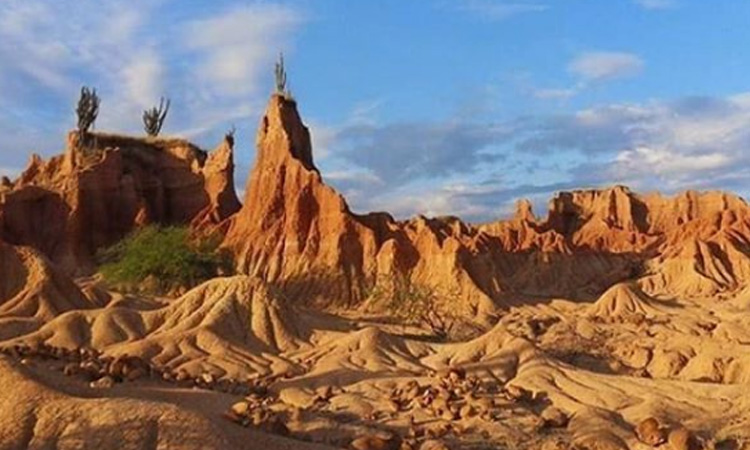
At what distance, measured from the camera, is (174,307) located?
33281 millimetres

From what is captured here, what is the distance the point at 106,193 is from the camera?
6438 centimetres

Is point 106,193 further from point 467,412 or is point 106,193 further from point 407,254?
point 467,412

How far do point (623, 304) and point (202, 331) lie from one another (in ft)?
105

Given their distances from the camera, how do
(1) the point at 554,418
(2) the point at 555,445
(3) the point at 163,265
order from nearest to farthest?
(2) the point at 555,445 < (1) the point at 554,418 < (3) the point at 163,265

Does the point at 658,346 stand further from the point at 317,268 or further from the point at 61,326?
the point at 317,268


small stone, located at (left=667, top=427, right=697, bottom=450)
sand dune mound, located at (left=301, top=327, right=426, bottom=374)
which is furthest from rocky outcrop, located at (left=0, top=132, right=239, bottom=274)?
small stone, located at (left=667, top=427, right=697, bottom=450)

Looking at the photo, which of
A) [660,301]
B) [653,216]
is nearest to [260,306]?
[660,301]

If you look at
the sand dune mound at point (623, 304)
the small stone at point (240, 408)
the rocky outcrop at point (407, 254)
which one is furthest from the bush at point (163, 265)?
the small stone at point (240, 408)

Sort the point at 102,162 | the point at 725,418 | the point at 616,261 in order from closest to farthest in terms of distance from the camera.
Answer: the point at 725,418 < the point at 102,162 < the point at 616,261

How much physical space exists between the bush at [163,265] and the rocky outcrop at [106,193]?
8362 millimetres

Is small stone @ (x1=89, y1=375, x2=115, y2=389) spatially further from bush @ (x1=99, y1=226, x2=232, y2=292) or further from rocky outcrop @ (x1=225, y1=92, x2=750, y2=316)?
rocky outcrop @ (x1=225, y1=92, x2=750, y2=316)

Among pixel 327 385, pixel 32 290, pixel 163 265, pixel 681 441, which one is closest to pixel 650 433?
pixel 681 441

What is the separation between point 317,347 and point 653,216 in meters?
73.2

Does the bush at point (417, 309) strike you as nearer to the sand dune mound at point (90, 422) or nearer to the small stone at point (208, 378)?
the small stone at point (208, 378)
